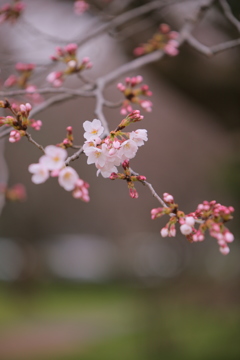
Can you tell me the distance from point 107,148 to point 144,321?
529 cm

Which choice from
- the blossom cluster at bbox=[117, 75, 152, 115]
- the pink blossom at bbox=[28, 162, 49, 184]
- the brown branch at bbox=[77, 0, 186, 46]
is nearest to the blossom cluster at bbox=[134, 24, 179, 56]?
the brown branch at bbox=[77, 0, 186, 46]

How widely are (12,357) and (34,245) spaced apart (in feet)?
25.0

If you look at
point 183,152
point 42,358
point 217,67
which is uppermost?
point 183,152

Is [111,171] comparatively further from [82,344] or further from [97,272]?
[97,272]

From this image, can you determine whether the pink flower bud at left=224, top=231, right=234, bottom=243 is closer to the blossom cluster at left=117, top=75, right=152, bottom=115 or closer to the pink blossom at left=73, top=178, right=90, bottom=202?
the pink blossom at left=73, top=178, right=90, bottom=202

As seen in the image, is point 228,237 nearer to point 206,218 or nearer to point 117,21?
point 206,218

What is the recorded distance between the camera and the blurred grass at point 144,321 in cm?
442

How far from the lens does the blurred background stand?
3.10 metres

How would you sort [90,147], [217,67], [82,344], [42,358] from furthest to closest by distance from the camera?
[82,344] → [42,358] → [217,67] → [90,147]

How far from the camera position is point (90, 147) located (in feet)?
3.34

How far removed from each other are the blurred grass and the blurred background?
0.02 meters

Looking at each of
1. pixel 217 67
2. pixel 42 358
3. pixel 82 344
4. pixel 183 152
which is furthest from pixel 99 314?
pixel 217 67

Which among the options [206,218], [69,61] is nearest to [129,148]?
[206,218]

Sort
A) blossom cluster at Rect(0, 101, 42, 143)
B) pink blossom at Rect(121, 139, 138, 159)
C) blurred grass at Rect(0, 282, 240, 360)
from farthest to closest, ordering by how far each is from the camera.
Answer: blurred grass at Rect(0, 282, 240, 360), blossom cluster at Rect(0, 101, 42, 143), pink blossom at Rect(121, 139, 138, 159)
